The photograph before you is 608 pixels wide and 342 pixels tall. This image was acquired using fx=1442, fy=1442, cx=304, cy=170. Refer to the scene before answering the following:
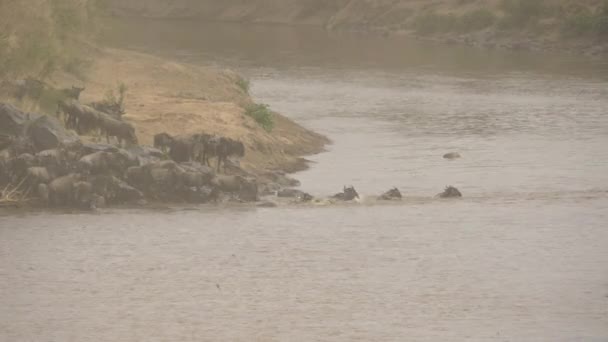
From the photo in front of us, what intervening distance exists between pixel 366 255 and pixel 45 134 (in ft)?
23.4

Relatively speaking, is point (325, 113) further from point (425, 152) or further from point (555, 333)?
point (555, 333)

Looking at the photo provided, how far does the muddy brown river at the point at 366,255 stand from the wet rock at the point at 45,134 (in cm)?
194

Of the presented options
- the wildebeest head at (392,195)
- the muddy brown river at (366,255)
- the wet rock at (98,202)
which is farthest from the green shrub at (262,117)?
the wet rock at (98,202)

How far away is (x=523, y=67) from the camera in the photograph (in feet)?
198

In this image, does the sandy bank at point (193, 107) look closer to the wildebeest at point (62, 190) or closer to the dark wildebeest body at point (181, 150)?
the dark wildebeest body at point (181, 150)

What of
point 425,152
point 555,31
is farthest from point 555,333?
point 555,31

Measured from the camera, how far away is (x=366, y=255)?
22922 millimetres

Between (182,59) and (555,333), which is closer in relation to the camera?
(555,333)

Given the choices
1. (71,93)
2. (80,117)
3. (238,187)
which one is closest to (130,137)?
(80,117)

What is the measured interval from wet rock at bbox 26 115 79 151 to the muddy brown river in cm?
194

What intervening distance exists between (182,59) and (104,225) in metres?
36.4

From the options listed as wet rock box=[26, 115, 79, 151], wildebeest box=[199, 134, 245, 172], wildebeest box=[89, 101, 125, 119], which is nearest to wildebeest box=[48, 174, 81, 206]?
wet rock box=[26, 115, 79, 151]

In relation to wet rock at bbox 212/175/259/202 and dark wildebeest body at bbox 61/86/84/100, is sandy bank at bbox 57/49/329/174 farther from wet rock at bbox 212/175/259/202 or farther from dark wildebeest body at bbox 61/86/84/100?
wet rock at bbox 212/175/259/202

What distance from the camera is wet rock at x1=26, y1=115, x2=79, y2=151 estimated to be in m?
26.5
